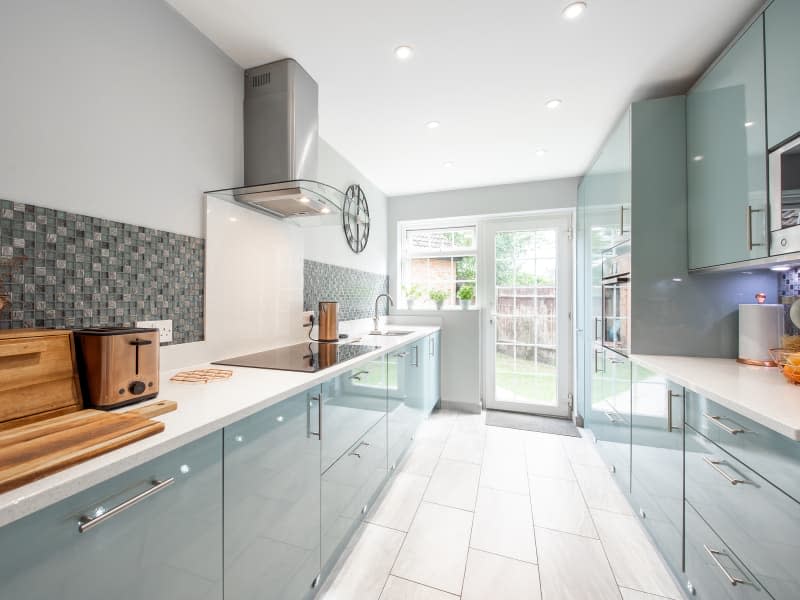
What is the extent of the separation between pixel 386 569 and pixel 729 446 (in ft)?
4.60

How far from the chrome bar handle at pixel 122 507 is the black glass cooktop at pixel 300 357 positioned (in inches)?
24.3

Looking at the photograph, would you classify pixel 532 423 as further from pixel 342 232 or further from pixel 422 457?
pixel 342 232

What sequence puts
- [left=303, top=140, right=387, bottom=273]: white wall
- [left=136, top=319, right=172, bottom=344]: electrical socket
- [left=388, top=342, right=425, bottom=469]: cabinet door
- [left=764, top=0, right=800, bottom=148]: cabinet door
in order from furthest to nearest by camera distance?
[left=303, top=140, right=387, bottom=273]: white wall < [left=388, top=342, right=425, bottom=469]: cabinet door < [left=136, top=319, right=172, bottom=344]: electrical socket < [left=764, top=0, right=800, bottom=148]: cabinet door

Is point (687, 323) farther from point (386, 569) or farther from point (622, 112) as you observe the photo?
point (386, 569)

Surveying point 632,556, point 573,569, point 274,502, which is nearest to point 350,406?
point 274,502

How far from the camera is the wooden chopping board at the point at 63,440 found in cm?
54

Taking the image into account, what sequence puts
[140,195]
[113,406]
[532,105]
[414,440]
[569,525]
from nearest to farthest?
[113,406] → [140,195] → [569,525] → [532,105] → [414,440]

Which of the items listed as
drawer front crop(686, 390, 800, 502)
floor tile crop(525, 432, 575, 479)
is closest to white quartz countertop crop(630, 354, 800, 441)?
drawer front crop(686, 390, 800, 502)

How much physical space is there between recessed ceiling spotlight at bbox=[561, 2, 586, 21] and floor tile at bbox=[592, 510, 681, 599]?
7.95 feet

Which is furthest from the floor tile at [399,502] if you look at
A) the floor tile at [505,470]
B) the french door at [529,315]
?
the french door at [529,315]

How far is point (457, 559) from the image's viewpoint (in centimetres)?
152

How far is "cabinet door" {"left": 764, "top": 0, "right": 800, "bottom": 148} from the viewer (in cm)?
116

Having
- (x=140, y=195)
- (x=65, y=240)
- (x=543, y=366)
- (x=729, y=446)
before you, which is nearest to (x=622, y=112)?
(x=729, y=446)

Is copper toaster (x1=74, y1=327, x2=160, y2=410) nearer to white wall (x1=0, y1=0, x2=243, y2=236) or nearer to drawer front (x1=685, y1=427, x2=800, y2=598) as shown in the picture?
white wall (x1=0, y1=0, x2=243, y2=236)
